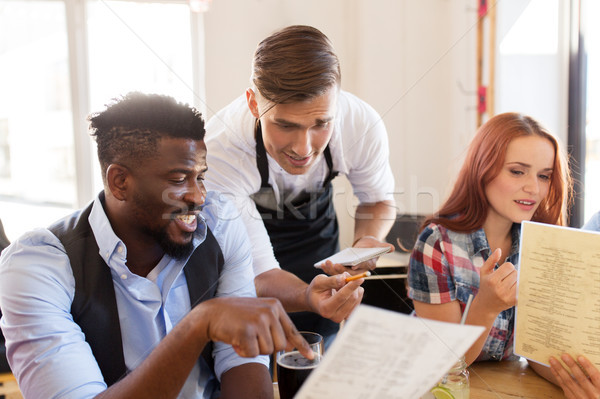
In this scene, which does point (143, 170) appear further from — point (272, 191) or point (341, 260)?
point (272, 191)

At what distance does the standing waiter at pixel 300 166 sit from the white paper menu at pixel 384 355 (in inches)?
13.8

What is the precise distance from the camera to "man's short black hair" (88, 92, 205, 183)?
0.78 meters

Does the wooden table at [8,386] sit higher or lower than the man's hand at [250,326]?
lower

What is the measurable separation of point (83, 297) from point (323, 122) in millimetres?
548

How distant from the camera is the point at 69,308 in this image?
0.72 metres

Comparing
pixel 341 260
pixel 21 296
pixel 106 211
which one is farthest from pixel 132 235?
pixel 341 260

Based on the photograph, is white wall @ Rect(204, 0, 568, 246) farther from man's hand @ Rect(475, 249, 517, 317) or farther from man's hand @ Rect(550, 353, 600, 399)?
man's hand @ Rect(550, 353, 600, 399)

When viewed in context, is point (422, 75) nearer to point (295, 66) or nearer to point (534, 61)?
point (534, 61)

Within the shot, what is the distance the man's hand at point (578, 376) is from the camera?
687 mm

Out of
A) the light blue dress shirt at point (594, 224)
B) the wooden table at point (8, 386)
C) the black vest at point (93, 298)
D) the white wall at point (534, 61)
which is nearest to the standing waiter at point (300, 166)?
the black vest at point (93, 298)

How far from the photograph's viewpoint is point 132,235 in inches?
32.5

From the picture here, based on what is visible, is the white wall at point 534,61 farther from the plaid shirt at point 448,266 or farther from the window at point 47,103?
the window at point 47,103

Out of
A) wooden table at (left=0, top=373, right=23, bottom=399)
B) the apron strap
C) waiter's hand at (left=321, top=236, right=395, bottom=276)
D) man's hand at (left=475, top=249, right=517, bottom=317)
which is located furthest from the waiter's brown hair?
wooden table at (left=0, top=373, right=23, bottom=399)

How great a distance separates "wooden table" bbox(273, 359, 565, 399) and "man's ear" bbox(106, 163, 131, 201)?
38 cm
